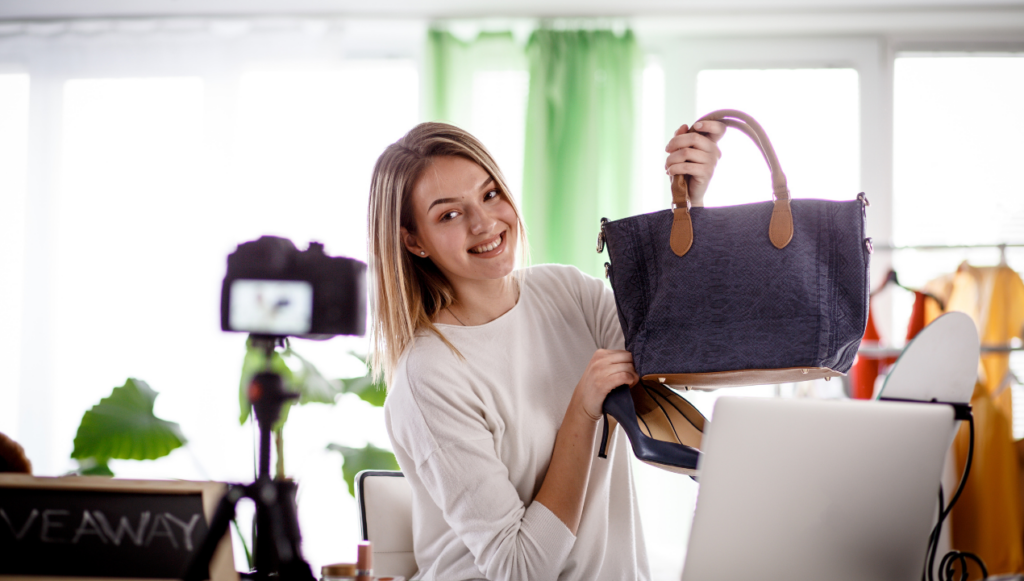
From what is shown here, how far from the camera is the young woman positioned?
94cm

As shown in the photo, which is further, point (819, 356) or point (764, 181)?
point (764, 181)

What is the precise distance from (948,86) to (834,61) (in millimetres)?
486

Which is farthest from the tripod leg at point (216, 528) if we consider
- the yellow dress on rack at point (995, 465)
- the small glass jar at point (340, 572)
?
the yellow dress on rack at point (995, 465)

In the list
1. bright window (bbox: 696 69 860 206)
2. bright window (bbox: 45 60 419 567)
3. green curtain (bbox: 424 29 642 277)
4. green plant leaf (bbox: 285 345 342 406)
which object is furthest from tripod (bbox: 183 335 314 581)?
bright window (bbox: 696 69 860 206)

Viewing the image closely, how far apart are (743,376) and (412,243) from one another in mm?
580

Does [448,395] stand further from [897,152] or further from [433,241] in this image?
[897,152]

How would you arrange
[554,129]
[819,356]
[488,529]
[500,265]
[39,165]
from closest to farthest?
[819,356] → [488,529] → [500,265] → [554,129] → [39,165]

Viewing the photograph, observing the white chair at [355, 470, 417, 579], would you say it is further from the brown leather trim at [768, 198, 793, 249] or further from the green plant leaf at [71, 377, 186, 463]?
the green plant leaf at [71, 377, 186, 463]

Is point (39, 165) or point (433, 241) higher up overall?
point (39, 165)

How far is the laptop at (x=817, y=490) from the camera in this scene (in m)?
0.61

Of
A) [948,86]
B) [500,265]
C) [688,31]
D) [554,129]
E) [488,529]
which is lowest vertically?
[488,529]

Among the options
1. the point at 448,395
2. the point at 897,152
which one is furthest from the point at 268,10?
the point at 897,152

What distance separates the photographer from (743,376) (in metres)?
0.90

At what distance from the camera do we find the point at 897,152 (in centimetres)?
264
